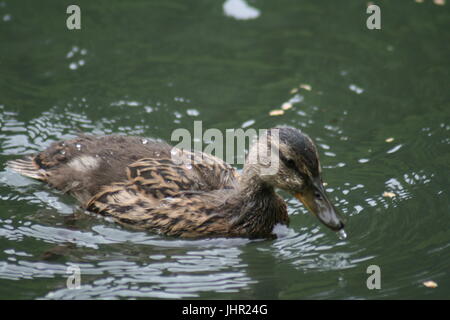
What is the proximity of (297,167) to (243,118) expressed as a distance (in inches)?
126

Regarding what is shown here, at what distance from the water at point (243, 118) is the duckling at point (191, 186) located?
206 millimetres

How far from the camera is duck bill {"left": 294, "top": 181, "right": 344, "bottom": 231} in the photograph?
7.26m

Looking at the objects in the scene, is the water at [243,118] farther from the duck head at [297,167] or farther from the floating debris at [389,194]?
the duck head at [297,167]

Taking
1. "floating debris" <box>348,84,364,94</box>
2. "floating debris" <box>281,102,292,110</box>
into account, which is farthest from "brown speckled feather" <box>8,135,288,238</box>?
"floating debris" <box>348,84,364,94</box>

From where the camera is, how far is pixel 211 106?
1070 centimetres

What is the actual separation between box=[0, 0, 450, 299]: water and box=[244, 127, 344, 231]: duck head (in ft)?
1.77

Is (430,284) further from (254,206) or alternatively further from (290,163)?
(254,206)

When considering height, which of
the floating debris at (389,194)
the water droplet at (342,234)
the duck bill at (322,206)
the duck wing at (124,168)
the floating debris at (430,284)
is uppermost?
Answer: the duck wing at (124,168)

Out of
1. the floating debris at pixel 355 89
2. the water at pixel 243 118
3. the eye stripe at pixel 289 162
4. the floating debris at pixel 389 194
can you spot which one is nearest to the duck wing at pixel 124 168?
the water at pixel 243 118

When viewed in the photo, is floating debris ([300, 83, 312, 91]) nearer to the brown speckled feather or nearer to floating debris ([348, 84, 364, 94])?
floating debris ([348, 84, 364, 94])

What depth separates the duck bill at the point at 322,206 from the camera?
726 centimetres

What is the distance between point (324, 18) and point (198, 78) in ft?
9.88

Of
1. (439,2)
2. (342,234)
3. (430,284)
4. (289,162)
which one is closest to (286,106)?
(289,162)
